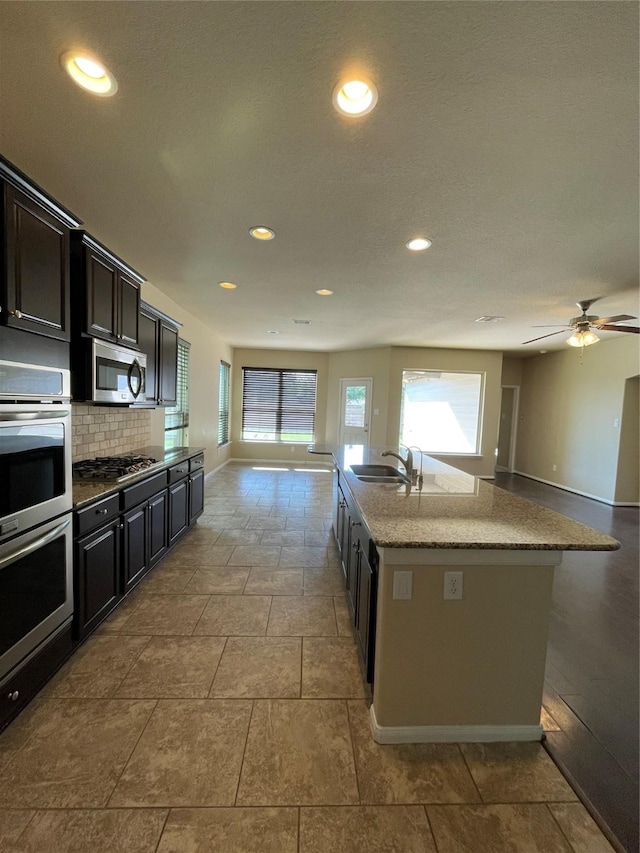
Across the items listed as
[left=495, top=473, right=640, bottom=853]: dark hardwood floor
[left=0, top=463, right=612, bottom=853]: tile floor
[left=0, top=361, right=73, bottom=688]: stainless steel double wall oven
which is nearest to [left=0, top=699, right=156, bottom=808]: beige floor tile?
[left=0, top=463, right=612, bottom=853]: tile floor

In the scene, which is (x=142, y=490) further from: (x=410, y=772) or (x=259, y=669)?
(x=410, y=772)

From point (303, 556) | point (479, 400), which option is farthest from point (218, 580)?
point (479, 400)

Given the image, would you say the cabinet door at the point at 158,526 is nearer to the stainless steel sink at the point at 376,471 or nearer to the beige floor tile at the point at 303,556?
the beige floor tile at the point at 303,556

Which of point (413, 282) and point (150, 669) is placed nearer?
point (150, 669)

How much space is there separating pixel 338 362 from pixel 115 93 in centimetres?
656

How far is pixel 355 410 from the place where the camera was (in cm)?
751

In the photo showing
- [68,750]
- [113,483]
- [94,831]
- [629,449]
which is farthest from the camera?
[629,449]

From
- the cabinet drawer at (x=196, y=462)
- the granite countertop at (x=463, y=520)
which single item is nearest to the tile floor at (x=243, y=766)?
the granite countertop at (x=463, y=520)

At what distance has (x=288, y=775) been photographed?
4.47 ft

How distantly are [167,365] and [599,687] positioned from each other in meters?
4.15

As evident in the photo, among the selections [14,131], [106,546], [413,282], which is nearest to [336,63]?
[14,131]

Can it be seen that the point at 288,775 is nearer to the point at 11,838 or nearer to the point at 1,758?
the point at 11,838

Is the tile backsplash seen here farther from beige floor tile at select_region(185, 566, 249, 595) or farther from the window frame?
the window frame

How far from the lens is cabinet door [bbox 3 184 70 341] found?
149 cm
